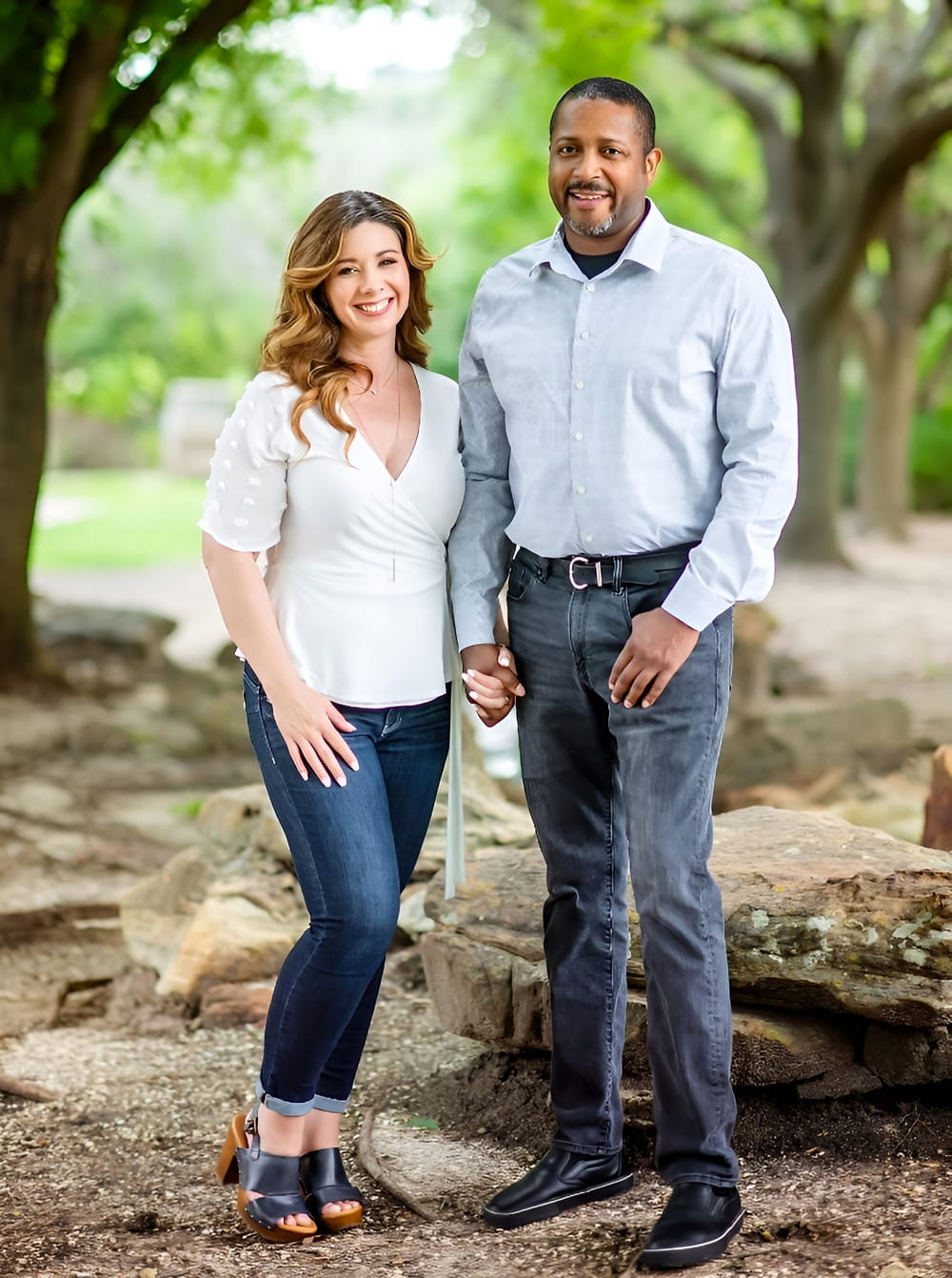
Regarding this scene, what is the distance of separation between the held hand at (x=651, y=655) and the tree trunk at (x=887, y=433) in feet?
59.1

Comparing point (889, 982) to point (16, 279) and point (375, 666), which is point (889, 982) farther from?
point (16, 279)

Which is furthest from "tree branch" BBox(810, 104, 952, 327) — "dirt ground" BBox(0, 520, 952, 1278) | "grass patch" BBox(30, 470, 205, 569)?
"dirt ground" BBox(0, 520, 952, 1278)

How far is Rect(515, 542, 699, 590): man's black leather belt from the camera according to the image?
2.96m

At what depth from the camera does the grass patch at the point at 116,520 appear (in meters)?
19.9

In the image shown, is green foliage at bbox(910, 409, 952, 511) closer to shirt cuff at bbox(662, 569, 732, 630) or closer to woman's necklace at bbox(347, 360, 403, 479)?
woman's necklace at bbox(347, 360, 403, 479)

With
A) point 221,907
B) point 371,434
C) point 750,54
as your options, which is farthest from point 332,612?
point 750,54

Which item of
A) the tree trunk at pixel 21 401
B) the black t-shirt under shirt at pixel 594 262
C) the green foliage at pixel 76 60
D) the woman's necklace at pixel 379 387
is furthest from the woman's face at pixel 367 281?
the tree trunk at pixel 21 401

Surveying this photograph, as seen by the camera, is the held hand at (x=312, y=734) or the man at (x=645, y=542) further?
the held hand at (x=312, y=734)

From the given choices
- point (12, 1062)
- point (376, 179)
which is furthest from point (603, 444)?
point (376, 179)

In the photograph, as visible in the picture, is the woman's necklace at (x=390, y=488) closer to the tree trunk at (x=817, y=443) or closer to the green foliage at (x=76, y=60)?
the green foliage at (x=76, y=60)

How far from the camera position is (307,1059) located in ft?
10.1

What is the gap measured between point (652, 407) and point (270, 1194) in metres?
1.82

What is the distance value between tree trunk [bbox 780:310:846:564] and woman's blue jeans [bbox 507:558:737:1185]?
44.7 ft

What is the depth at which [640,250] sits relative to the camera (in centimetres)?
294
